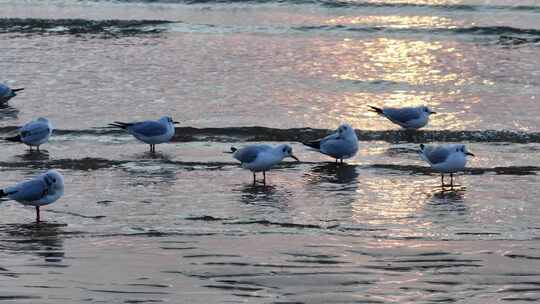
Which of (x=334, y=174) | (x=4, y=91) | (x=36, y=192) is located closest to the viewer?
(x=36, y=192)

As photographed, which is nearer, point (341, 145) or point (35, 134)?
point (341, 145)

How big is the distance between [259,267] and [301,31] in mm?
14370

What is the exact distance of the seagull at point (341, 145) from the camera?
12.7 m

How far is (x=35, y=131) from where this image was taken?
1337 centimetres

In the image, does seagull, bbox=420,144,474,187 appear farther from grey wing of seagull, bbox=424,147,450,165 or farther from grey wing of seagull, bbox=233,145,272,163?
grey wing of seagull, bbox=233,145,272,163

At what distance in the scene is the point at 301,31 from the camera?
22781 mm

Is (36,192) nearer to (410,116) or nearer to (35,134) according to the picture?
(35,134)

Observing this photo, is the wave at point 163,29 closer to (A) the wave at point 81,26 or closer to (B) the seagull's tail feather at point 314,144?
(A) the wave at point 81,26

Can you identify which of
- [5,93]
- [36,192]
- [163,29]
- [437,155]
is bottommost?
[36,192]

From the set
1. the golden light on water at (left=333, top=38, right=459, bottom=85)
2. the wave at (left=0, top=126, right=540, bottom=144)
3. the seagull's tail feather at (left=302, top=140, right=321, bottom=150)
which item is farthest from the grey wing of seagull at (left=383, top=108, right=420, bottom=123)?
the golden light on water at (left=333, top=38, right=459, bottom=85)

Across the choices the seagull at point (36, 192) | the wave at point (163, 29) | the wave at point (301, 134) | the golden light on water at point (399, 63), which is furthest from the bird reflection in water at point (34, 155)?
the wave at point (163, 29)

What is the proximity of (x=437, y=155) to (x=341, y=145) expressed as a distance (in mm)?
1205

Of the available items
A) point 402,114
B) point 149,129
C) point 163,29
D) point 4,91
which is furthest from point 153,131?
point 163,29

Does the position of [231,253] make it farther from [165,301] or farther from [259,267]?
[165,301]
